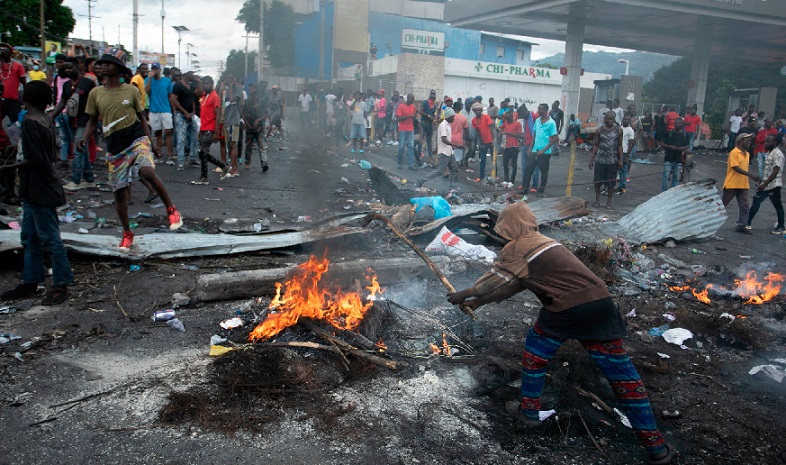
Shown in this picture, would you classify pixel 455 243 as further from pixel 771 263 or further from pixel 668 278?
pixel 771 263

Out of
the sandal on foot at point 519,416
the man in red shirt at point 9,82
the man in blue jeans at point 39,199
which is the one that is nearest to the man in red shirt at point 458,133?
the man in red shirt at point 9,82

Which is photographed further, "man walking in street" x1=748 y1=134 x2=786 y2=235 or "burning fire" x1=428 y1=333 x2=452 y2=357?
"man walking in street" x1=748 y1=134 x2=786 y2=235

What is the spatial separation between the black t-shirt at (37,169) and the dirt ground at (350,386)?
0.99m

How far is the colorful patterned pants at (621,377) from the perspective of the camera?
3180 mm

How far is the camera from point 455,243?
7.06 m

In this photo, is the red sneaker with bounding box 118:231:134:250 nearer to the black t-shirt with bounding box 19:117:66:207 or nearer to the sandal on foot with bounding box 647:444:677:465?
the black t-shirt with bounding box 19:117:66:207

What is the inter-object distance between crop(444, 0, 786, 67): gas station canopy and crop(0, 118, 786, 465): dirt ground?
683 inches

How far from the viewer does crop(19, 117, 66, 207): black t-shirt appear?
4.57 metres

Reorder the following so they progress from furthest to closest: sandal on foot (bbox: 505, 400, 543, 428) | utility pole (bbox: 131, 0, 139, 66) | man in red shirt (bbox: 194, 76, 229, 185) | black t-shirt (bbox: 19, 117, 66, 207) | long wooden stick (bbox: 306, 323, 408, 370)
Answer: utility pole (bbox: 131, 0, 139, 66)
man in red shirt (bbox: 194, 76, 229, 185)
black t-shirt (bbox: 19, 117, 66, 207)
long wooden stick (bbox: 306, 323, 408, 370)
sandal on foot (bbox: 505, 400, 543, 428)

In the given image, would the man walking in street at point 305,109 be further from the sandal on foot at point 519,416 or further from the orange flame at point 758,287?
the sandal on foot at point 519,416

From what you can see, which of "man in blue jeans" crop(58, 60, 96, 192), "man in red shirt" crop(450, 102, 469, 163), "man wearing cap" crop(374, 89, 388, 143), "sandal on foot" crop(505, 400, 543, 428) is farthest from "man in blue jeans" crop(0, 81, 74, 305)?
"man wearing cap" crop(374, 89, 388, 143)

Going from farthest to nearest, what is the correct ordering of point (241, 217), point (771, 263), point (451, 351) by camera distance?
Result: point (241, 217), point (771, 263), point (451, 351)

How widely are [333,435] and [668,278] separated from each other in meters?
5.34

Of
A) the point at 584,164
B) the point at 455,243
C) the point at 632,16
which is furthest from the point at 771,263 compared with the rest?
the point at 632,16
